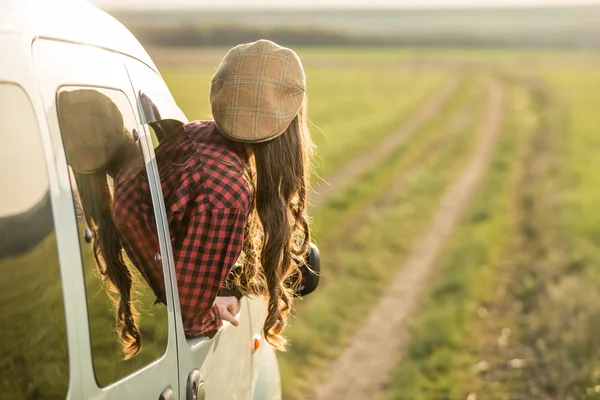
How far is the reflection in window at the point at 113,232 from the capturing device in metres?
1.96

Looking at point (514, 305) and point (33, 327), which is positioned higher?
point (33, 327)

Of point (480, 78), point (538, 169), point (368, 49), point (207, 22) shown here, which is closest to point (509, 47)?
point (368, 49)

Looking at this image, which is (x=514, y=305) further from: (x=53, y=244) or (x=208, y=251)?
(x=53, y=244)

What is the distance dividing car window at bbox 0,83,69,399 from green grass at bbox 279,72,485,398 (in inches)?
165

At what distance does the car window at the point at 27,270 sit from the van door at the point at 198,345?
2.23 feet

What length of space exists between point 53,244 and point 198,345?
2.89 feet

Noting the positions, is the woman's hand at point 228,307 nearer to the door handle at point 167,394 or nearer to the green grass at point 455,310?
the door handle at point 167,394

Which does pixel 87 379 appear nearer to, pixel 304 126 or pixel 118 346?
pixel 118 346

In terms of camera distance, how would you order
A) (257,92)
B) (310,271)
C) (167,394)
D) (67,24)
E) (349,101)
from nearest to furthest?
1. (67,24)
2. (167,394)
3. (257,92)
4. (310,271)
5. (349,101)

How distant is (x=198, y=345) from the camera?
259cm

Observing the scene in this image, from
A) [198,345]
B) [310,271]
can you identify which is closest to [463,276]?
[310,271]

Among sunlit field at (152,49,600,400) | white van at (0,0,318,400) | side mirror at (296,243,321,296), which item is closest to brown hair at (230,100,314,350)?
side mirror at (296,243,321,296)

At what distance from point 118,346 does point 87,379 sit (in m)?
0.22

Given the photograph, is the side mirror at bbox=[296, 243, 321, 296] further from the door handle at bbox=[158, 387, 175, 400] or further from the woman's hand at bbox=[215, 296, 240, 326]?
the door handle at bbox=[158, 387, 175, 400]
